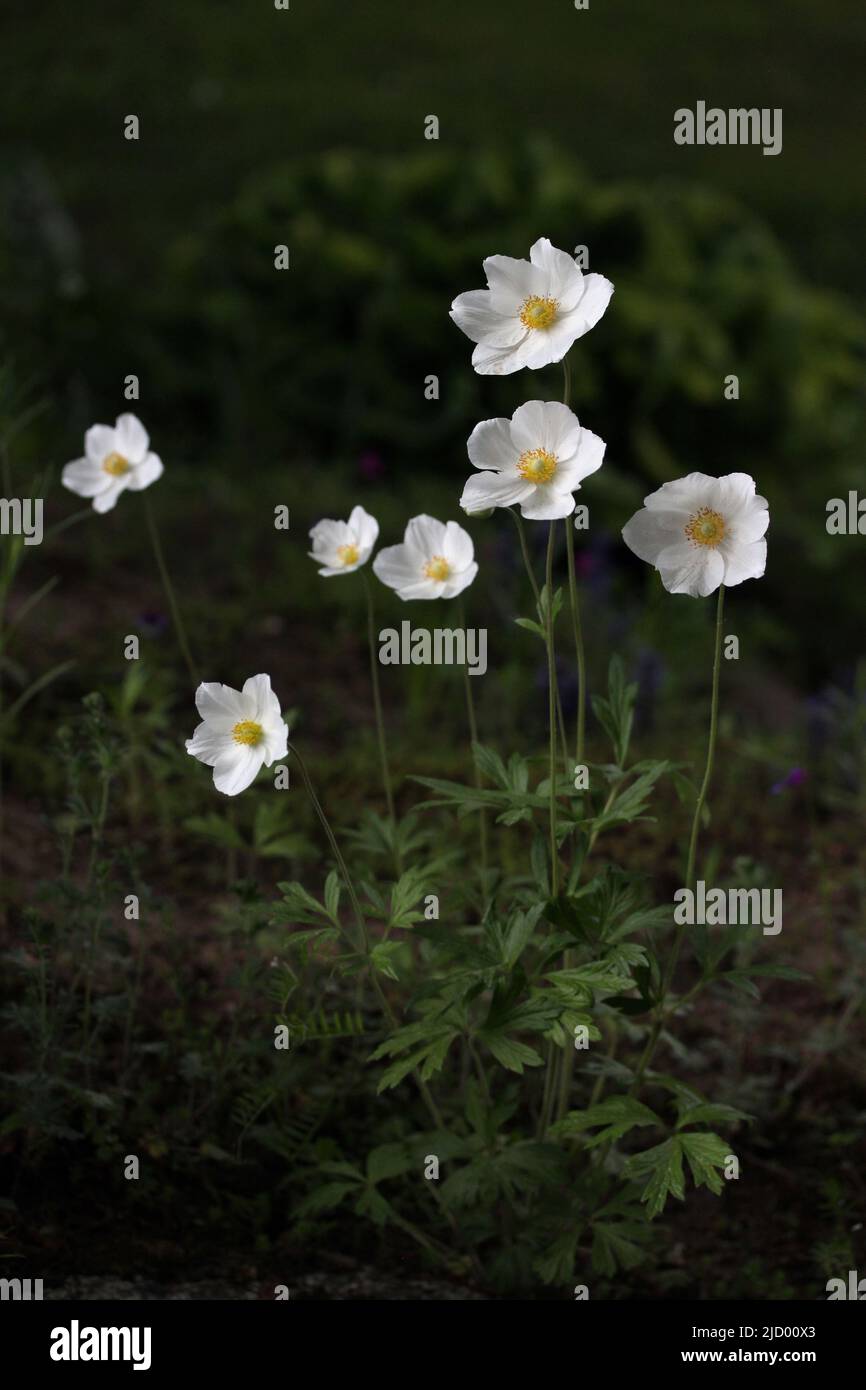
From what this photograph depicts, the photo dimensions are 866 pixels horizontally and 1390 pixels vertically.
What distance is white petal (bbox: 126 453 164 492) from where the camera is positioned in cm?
241

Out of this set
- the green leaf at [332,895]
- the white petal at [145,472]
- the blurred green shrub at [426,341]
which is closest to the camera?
the green leaf at [332,895]

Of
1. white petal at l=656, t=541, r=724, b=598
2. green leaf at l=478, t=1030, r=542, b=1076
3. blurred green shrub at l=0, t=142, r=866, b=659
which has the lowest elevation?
green leaf at l=478, t=1030, r=542, b=1076

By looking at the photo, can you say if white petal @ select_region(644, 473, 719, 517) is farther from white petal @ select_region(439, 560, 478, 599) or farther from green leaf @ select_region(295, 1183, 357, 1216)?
green leaf @ select_region(295, 1183, 357, 1216)

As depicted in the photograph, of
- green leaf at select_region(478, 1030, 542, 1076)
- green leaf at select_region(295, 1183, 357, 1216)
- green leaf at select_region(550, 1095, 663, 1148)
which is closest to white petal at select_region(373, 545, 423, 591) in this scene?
green leaf at select_region(478, 1030, 542, 1076)

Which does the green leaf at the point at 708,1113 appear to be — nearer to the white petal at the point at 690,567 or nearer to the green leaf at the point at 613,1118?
the green leaf at the point at 613,1118

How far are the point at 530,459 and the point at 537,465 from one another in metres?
0.01

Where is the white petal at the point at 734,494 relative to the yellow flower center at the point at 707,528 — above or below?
above

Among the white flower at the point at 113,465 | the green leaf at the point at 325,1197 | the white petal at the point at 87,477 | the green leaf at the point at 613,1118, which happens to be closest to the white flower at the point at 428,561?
the white flower at the point at 113,465

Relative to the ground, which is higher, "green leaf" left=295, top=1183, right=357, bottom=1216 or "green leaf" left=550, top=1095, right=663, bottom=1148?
"green leaf" left=550, top=1095, right=663, bottom=1148

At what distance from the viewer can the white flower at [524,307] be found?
6.22 feet

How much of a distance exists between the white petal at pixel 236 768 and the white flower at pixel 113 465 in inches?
24.4

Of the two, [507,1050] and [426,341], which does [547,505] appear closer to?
[507,1050]

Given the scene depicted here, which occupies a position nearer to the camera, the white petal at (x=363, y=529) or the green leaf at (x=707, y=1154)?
the green leaf at (x=707, y=1154)

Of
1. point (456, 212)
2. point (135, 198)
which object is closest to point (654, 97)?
point (135, 198)
